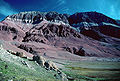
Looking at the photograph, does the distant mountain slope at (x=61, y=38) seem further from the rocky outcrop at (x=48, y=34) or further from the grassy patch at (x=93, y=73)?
the grassy patch at (x=93, y=73)

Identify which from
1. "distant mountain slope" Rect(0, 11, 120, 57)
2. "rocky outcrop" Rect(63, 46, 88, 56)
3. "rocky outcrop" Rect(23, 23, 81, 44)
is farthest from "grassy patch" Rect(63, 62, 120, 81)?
"rocky outcrop" Rect(23, 23, 81, 44)

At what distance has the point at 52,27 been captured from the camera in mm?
139125

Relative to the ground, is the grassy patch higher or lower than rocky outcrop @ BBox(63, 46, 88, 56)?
lower

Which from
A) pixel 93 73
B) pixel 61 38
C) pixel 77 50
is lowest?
pixel 93 73

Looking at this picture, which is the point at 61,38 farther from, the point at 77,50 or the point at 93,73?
the point at 93,73

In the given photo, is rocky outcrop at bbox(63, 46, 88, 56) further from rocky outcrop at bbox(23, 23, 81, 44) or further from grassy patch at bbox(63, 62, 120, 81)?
grassy patch at bbox(63, 62, 120, 81)

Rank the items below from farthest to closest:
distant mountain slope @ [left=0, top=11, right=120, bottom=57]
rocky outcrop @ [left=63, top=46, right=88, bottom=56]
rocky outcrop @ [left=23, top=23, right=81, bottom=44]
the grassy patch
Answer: rocky outcrop @ [left=23, top=23, right=81, bottom=44] < distant mountain slope @ [left=0, top=11, right=120, bottom=57] < rocky outcrop @ [left=63, top=46, right=88, bottom=56] < the grassy patch

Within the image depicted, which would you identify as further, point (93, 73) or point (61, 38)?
point (61, 38)

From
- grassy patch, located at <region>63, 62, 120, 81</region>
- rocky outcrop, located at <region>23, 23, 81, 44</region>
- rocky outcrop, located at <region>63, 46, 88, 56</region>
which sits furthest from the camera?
rocky outcrop, located at <region>23, 23, 81, 44</region>

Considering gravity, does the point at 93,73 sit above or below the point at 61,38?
below

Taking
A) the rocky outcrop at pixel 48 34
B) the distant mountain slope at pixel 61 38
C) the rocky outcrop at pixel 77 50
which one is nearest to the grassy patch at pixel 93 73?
the distant mountain slope at pixel 61 38

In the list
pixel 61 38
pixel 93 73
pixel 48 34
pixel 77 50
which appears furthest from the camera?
pixel 61 38

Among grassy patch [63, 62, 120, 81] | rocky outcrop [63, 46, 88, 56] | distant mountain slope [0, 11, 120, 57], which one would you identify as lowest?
grassy patch [63, 62, 120, 81]

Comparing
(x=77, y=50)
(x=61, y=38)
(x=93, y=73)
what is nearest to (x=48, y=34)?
(x=61, y=38)
